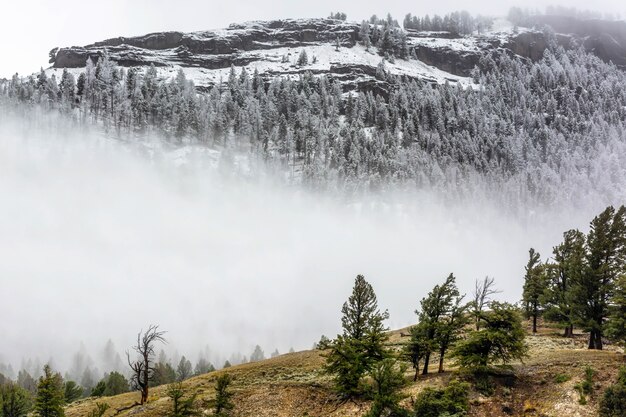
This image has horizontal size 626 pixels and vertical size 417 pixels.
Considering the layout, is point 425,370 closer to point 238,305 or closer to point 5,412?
point 5,412

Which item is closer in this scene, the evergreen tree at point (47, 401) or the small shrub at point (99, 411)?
the small shrub at point (99, 411)

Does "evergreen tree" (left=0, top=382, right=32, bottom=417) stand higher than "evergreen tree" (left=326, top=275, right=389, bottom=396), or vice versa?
"evergreen tree" (left=326, top=275, right=389, bottom=396)

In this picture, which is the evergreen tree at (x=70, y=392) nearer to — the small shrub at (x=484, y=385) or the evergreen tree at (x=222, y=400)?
the evergreen tree at (x=222, y=400)

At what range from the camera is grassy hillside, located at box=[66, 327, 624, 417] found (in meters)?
31.9

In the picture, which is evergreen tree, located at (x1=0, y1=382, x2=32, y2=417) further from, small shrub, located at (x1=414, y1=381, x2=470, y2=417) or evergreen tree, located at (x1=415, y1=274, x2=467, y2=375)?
evergreen tree, located at (x1=415, y1=274, x2=467, y2=375)

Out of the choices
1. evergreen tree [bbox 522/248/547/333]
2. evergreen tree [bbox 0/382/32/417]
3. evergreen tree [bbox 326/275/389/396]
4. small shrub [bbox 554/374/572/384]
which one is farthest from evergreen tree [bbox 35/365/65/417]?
evergreen tree [bbox 522/248/547/333]

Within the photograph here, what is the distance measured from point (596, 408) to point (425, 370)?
47.3 ft

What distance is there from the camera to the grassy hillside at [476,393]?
31906 millimetres

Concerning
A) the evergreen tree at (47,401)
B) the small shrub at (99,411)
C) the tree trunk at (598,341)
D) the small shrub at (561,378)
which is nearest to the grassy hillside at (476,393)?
the small shrub at (561,378)

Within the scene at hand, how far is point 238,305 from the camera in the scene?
653ft

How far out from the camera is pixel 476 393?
1340 inches

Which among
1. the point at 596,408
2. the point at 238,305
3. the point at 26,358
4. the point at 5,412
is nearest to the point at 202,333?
the point at 238,305

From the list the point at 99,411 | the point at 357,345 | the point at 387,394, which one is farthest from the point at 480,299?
the point at 99,411

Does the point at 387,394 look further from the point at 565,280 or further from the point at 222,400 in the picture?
the point at 565,280
